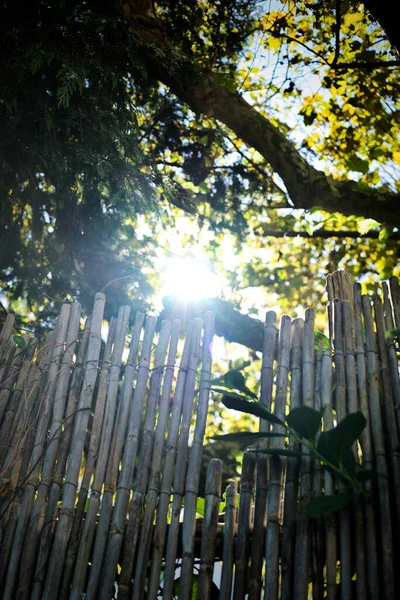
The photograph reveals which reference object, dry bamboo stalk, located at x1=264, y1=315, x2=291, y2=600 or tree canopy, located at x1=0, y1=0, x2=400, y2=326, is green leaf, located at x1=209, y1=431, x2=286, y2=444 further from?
tree canopy, located at x1=0, y1=0, x2=400, y2=326

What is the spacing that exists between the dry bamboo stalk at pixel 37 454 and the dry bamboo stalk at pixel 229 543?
787 mm

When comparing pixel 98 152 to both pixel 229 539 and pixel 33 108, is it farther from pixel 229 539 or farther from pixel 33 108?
pixel 229 539

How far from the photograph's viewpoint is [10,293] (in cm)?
427

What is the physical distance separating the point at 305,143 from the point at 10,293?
301 centimetres

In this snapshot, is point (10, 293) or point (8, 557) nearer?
point (8, 557)

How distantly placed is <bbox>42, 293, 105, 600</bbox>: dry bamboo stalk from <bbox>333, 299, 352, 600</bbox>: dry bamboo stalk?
1.02 meters

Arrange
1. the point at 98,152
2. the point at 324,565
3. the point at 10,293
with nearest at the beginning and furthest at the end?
1. the point at 324,565
2. the point at 98,152
3. the point at 10,293

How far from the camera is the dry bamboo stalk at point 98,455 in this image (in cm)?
216

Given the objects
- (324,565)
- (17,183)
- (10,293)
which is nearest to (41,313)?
(10,293)

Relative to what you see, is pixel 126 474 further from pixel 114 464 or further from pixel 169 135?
pixel 169 135

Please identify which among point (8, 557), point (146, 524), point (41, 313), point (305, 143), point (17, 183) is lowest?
point (8, 557)

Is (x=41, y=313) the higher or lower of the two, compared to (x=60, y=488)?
higher

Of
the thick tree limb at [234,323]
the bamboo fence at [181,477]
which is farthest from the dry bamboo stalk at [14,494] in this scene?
the thick tree limb at [234,323]

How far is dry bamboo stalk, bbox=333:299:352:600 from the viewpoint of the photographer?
1974 millimetres
